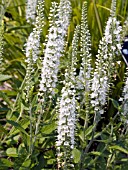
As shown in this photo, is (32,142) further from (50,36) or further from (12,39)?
(12,39)

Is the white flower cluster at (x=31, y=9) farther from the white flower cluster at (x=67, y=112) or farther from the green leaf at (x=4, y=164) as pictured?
the white flower cluster at (x=67, y=112)

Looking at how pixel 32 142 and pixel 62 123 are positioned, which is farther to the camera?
pixel 32 142

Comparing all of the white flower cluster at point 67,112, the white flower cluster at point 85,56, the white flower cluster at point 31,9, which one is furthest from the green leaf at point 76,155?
the white flower cluster at point 31,9

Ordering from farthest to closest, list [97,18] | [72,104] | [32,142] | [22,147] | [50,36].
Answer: [97,18], [22,147], [32,142], [50,36], [72,104]

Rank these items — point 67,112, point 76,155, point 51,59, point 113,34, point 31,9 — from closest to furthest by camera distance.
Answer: point 67,112
point 51,59
point 113,34
point 76,155
point 31,9

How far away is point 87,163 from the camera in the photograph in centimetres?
361

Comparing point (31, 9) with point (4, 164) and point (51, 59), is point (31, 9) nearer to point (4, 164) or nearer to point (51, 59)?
point (51, 59)

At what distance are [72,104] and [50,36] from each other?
66 cm

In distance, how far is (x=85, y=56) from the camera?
10.9 feet

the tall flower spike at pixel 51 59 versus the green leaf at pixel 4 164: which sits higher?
the tall flower spike at pixel 51 59

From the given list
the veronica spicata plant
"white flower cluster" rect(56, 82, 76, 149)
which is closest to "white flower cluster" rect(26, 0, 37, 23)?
the veronica spicata plant

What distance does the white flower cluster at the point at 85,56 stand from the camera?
3.18 metres

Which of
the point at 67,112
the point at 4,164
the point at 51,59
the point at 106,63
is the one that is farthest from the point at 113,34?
the point at 4,164

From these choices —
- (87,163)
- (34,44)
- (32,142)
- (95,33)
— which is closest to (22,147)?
(32,142)
